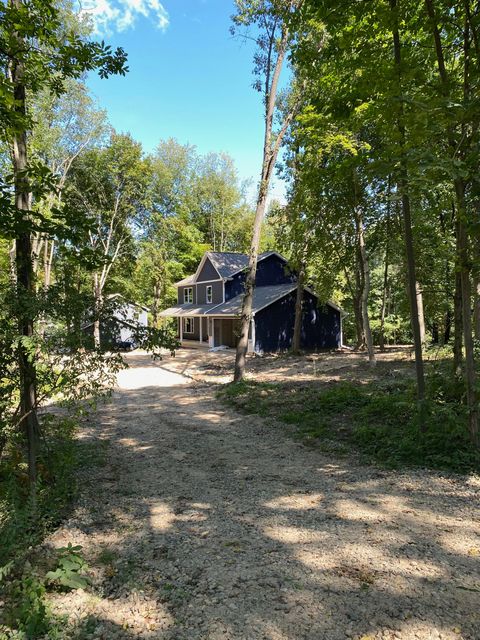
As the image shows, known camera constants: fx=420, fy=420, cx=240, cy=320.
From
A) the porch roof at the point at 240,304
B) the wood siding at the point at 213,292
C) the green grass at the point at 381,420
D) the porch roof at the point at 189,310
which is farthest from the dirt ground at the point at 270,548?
the wood siding at the point at 213,292

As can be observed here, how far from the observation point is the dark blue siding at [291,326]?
24.3 meters

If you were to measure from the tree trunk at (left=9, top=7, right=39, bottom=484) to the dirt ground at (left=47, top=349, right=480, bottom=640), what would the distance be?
1010mm

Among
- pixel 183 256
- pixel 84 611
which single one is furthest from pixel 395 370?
→ pixel 183 256

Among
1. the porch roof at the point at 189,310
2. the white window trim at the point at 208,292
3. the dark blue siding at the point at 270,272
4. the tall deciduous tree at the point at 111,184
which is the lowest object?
the porch roof at the point at 189,310

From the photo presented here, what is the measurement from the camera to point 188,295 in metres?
35.2

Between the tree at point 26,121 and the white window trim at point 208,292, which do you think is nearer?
the tree at point 26,121

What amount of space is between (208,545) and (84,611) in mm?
1168

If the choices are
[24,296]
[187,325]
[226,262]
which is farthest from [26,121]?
[187,325]

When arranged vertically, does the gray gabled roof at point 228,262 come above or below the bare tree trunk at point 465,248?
above

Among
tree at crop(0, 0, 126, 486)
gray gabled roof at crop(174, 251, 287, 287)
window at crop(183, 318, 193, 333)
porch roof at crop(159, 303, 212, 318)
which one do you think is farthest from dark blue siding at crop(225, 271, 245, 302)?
tree at crop(0, 0, 126, 486)

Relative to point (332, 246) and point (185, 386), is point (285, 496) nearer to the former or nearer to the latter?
point (185, 386)

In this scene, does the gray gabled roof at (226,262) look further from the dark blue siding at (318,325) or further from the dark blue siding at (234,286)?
the dark blue siding at (318,325)

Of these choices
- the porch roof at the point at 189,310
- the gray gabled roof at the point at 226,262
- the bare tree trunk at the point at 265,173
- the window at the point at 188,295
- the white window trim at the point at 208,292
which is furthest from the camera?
the window at the point at 188,295

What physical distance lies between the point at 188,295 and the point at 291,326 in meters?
12.6
